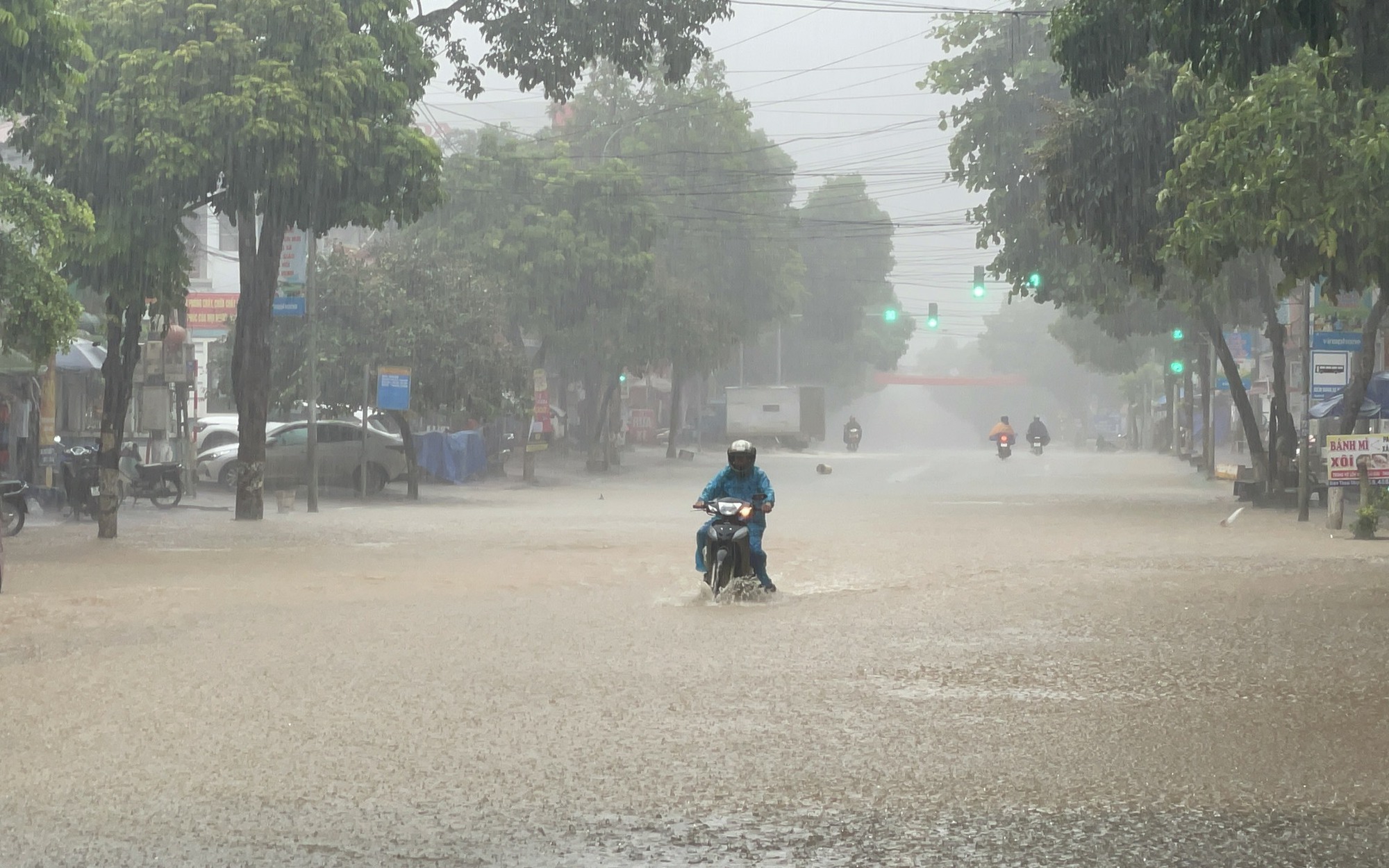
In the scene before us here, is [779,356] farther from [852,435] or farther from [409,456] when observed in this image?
[409,456]

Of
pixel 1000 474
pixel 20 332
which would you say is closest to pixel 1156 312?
pixel 1000 474

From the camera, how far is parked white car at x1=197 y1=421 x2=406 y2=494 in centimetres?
3416

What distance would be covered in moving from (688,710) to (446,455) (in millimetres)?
31233

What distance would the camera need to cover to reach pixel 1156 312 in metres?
44.3

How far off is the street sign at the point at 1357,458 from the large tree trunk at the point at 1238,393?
8.84 m

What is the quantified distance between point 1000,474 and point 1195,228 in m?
31.5

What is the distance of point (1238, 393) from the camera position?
33000 mm

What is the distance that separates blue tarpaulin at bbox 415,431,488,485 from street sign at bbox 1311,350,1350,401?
20.2 meters

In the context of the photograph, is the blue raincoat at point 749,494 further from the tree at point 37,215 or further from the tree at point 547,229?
the tree at point 547,229

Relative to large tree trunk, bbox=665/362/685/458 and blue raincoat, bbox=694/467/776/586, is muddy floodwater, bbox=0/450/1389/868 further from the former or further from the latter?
large tree trunk, bbox=665/362/685/458

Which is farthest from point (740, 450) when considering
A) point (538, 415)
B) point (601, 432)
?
point (601, 432)

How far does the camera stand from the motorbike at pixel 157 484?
28375 mm

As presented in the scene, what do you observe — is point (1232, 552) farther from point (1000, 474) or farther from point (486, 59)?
point (1000, 474)

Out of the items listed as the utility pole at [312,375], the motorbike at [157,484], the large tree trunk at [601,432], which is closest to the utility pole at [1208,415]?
the large tree trunk at [601,432]
